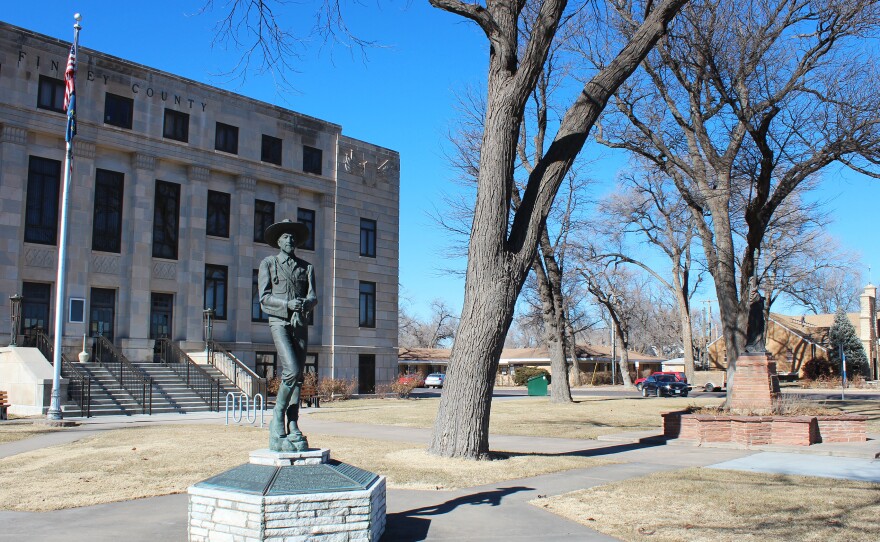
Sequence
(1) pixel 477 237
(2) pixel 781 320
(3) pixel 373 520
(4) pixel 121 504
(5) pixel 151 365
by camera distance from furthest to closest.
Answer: (2) pixel 781 320, (5) pixel 151 365, (1) pixel 477 237, (4) pixel 121 504, (3) pixel 373 520

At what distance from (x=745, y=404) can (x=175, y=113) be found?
25.4 m

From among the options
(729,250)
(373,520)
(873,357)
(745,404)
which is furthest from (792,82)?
(873,357)

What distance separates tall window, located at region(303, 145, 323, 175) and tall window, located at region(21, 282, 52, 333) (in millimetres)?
13552

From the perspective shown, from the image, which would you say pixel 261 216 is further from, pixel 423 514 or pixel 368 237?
pixel 423 514

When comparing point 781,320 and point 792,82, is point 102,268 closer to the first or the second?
point 792,82

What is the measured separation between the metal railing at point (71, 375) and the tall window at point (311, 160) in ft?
48.4

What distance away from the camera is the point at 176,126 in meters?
32.7

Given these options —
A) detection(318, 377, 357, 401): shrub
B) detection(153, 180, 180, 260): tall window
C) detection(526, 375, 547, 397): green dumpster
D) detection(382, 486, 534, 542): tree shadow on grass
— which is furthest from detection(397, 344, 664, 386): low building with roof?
detection(382, 486, 534, 542): tree shadow on grass

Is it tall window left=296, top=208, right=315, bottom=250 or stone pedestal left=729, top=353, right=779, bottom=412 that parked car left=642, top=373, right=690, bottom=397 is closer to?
tall window left=296, top=208, right=315, bottom=250

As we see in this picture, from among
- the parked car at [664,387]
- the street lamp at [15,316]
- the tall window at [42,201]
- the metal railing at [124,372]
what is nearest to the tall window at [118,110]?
the tall window at [42,201]

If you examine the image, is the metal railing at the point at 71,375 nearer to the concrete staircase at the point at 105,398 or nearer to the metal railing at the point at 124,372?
the concrete staircase at the point at 105,398

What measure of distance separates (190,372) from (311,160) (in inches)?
508

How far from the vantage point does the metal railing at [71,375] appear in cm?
2383

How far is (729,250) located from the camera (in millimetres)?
21297
